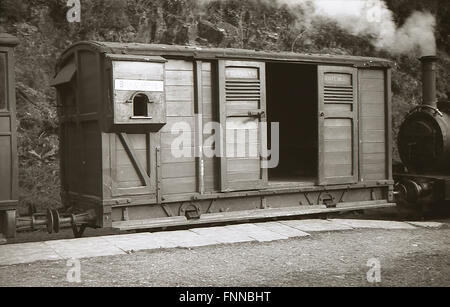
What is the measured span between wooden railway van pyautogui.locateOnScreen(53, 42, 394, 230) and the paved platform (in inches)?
10.1

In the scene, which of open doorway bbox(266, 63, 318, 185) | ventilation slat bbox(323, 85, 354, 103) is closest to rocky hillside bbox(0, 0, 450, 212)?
open doorway bbox(266, 63, 318, 185)

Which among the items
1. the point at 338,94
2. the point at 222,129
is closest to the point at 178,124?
the point at 222,129

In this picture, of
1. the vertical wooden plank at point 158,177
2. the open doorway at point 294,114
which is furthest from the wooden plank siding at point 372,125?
the vertical wooden plank at point 158,177

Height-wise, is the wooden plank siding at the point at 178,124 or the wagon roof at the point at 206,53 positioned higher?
the wagon roof at the point at 206,53

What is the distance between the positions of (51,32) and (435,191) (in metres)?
10.2

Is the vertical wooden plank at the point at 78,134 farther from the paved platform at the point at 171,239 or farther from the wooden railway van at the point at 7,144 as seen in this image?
the wooden railway van at the point at 7,144

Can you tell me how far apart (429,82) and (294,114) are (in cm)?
264

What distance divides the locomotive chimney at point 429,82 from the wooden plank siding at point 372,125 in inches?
50.0

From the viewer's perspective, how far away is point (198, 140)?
7766mm

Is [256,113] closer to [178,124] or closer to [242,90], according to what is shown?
[242,90]

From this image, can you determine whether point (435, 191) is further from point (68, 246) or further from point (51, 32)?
point (51, 32)

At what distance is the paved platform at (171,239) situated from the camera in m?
6.20

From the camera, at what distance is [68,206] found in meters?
8.19

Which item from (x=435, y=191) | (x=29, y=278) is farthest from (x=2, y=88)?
(x=435, y=191)
